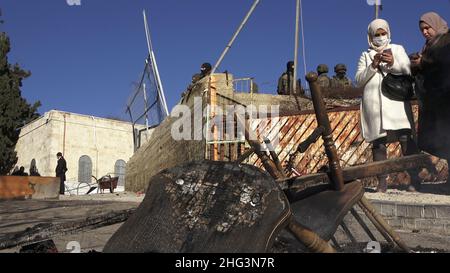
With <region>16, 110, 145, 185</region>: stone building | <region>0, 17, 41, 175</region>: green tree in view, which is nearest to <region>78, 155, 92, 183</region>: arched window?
<region>16, 110, 145, 185</region>: stone building

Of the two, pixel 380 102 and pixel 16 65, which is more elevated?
pixel 16 65

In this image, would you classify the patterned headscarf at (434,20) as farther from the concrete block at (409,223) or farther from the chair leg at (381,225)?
the concrete block at (409,223)

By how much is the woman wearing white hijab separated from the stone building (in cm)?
3374

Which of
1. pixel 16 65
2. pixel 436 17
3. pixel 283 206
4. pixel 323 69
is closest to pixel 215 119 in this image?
pixel 323 69

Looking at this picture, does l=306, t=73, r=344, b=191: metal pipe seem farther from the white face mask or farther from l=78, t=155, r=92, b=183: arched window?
l=78, t=155, r=92, b=183: arched window

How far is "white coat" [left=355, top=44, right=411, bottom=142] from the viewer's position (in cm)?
447

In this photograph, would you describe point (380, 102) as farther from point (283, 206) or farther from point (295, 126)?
point (295, 126)

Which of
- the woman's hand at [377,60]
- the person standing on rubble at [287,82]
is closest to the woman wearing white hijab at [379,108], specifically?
the woman's hand at [377,60]

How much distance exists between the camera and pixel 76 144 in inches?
1500

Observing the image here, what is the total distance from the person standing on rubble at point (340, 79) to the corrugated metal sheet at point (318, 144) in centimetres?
190

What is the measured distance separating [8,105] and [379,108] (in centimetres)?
3025

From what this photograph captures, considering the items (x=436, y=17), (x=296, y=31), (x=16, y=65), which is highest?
(x=16, y=65)

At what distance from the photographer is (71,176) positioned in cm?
3784
